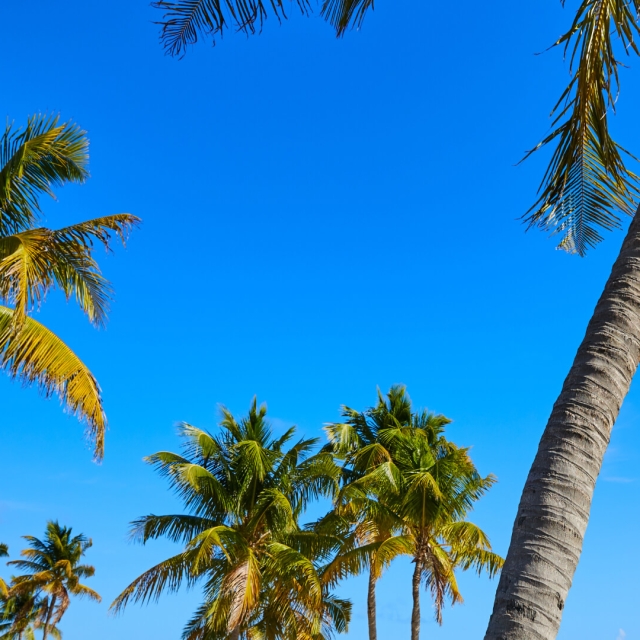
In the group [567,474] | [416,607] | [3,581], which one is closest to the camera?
[567,474]

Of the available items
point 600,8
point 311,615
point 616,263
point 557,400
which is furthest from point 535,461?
point 311,615

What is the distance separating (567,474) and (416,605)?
1842 centimetres

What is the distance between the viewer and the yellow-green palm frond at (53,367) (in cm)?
1022

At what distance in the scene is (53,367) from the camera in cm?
1027

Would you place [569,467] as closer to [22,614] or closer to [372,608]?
[372,608]

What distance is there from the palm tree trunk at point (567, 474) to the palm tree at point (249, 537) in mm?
14631

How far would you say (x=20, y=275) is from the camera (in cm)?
930

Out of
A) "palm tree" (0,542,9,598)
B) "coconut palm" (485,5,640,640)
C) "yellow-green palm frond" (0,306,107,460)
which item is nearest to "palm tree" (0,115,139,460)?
"yellow-green palm frond" (0,306,107,460)

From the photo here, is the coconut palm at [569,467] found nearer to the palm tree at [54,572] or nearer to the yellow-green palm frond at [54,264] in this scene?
the yellow-green palm frond at [54,264]

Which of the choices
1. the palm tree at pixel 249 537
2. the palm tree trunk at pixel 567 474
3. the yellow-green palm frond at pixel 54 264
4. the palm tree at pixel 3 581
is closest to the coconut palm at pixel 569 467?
the palm tree trunk at pixel 567 474

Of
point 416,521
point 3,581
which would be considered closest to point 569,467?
point 416,521

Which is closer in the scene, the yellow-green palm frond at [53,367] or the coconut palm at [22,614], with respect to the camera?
the yellow-green palm frond at [53,367]

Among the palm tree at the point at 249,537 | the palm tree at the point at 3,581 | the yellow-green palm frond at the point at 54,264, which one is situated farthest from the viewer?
the palm tree at the point at 3,581

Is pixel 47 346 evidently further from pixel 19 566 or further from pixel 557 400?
pixel 19 566
